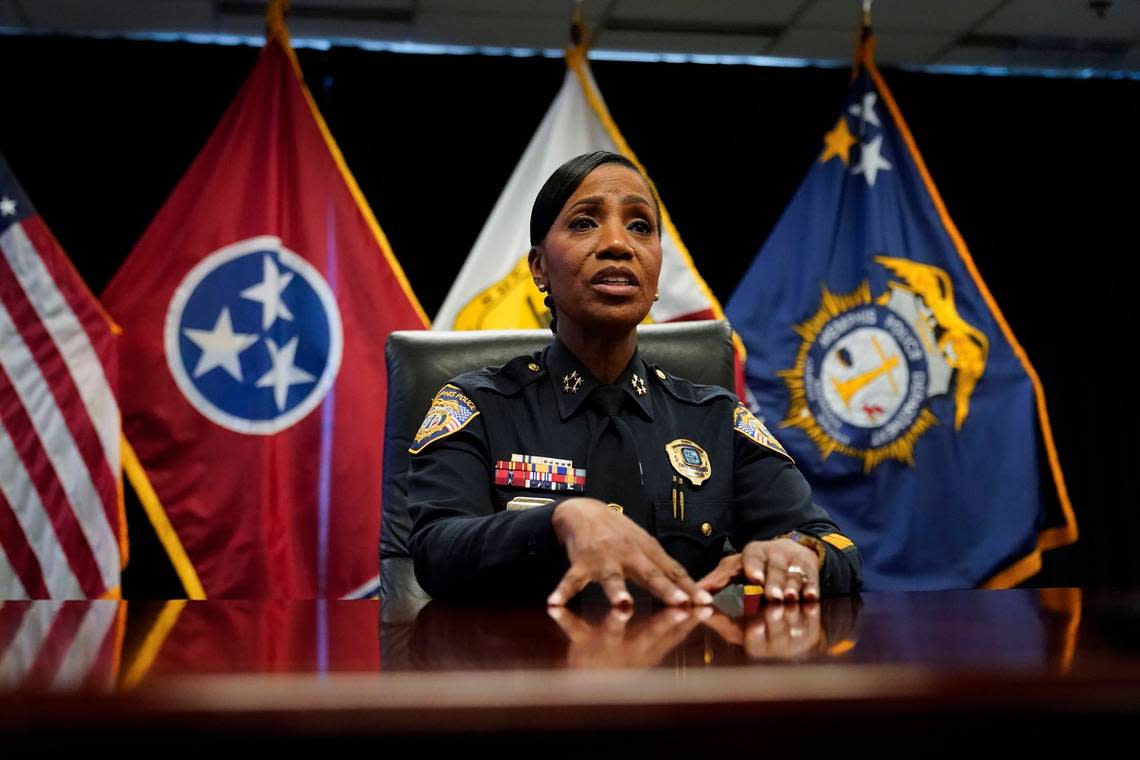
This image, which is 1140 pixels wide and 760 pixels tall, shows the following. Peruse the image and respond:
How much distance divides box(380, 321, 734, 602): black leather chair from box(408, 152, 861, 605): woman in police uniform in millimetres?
99

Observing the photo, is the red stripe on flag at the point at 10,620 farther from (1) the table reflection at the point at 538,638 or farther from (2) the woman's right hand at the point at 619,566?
(2) the woman's right hand at the point at 619,566

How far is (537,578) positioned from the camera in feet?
3.48

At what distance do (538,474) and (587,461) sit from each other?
0.23 feet

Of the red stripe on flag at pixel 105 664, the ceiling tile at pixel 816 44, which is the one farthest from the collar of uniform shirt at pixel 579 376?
the ceiling tile at pixel 816 44

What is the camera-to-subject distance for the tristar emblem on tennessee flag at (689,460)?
140cm

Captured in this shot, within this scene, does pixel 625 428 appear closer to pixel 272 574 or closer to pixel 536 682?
pixel 536 682

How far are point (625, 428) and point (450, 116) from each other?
8.18 ft

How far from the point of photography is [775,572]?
0.97 metres

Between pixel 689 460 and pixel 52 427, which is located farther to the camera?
pixel 52 427

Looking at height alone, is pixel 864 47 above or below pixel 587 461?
above

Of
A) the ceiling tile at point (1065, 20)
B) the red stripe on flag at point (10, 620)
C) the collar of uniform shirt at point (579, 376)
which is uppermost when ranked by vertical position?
the ceiling tile at point (1065, 20)

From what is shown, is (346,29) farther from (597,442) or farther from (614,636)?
(614,636)

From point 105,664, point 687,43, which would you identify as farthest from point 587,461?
point 687,43

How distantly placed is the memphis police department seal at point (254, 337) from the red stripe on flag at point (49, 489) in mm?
383
